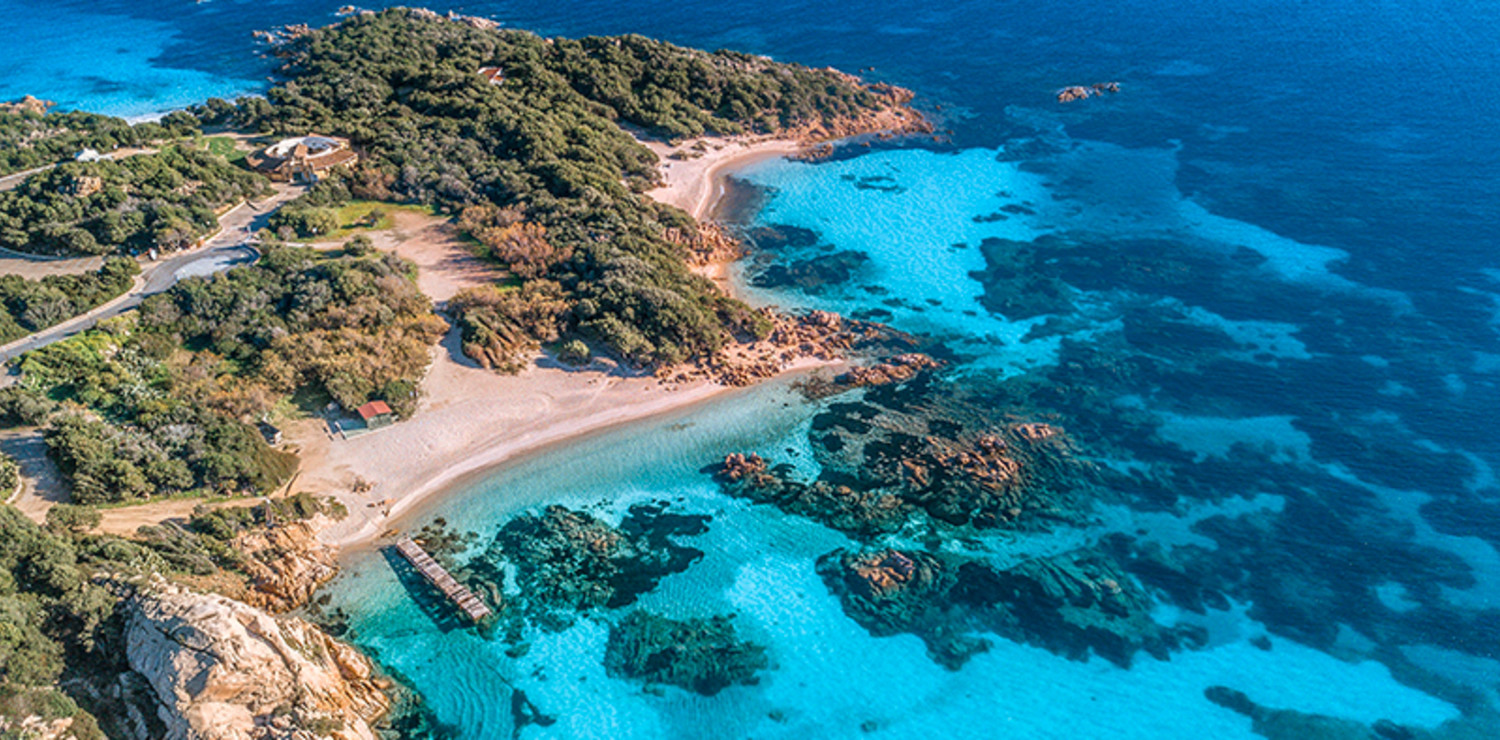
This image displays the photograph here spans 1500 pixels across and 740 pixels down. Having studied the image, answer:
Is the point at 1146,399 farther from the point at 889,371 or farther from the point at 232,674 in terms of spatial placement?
the point at 232,674

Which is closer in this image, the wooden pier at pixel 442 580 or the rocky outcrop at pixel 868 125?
the wooden pier at pixel 442 580

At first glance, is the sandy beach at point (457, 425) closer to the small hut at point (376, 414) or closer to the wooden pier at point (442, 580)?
the small hut at point (376, 414)

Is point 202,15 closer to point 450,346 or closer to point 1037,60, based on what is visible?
point 450,346

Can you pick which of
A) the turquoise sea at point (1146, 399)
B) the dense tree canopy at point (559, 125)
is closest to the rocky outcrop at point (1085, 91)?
the turquoise sea at point (1146, 399)

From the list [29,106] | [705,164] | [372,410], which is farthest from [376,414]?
[29,106]

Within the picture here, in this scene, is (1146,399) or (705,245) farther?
(705,245)

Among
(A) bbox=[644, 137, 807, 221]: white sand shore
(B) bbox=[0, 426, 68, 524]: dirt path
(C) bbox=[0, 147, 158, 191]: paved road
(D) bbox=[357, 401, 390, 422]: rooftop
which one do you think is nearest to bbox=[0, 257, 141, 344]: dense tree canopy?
(B) bbox=[0, 426, 68, 524]: dirt path

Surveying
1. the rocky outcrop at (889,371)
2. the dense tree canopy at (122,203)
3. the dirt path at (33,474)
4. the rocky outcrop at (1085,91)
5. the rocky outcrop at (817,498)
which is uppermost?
the rocky outcrop at (1085,91)
